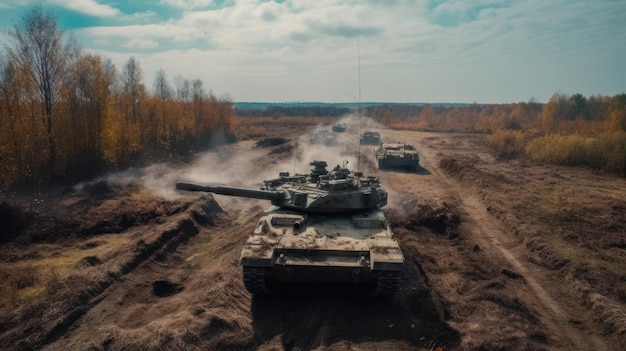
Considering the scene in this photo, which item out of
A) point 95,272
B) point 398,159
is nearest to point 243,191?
point 95,272

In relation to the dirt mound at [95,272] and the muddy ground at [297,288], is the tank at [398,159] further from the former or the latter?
the dirt mound at [95,272]

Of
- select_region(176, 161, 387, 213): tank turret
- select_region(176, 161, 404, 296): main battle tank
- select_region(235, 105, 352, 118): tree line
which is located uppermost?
select_region(235, 105, 352, 118): tree line

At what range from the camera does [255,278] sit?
9.09 m

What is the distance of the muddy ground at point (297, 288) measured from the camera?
843 cm

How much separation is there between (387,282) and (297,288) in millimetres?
2689

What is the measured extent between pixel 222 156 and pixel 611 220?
31.0 metres

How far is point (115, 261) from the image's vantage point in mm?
12188

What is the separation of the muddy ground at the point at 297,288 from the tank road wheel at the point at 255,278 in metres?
0.57

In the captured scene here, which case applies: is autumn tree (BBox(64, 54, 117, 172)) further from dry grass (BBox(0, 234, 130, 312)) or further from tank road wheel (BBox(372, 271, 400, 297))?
tank road wheel (BBox(372, 271, 400, 297))

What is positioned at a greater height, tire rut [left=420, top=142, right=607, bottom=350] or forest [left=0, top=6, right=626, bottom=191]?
forest [left=0, top=6, right=626, bottom=191]

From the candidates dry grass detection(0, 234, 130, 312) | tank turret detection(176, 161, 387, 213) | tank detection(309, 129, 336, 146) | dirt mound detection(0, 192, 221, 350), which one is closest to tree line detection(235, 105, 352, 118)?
tank detection(309, 129, 336, 146)

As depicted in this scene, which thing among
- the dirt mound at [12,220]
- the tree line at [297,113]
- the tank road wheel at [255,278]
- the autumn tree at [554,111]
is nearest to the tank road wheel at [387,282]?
the tank road wheel at [255,278]

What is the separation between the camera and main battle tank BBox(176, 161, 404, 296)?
8930 millimetres

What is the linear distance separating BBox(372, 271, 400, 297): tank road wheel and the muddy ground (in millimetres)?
632
